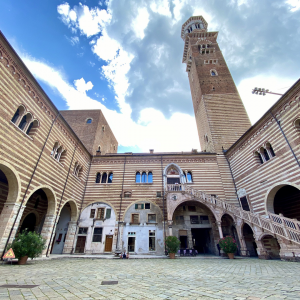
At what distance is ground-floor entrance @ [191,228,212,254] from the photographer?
57.0ft

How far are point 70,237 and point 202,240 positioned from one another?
14.4m

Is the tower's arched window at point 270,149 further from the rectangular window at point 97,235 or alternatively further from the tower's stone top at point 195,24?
the tower's stone top at point 195,24

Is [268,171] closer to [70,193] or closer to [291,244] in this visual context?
[291,244]

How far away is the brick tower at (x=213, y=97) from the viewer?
2258 centimetres

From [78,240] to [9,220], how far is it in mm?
8709

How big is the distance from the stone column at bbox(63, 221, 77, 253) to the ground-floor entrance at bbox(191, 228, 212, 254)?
12.9m

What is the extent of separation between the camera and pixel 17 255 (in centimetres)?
865

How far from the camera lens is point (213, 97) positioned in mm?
25594

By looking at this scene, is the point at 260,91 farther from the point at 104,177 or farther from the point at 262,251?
the point at 104,177

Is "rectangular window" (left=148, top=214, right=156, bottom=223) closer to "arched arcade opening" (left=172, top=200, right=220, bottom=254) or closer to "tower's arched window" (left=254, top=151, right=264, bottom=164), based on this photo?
"arched arcade opening" (left=172, top=200, right=220, bottom=254)

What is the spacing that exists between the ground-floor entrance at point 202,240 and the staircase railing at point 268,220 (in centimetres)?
360

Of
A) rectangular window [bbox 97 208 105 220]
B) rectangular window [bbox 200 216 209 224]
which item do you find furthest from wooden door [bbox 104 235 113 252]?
rectangular window [bbox 200 216 209 224]

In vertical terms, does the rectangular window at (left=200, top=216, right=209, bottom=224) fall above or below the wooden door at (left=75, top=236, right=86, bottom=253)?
above

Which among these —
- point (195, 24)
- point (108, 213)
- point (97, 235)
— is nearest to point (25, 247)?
point (97, 235)
